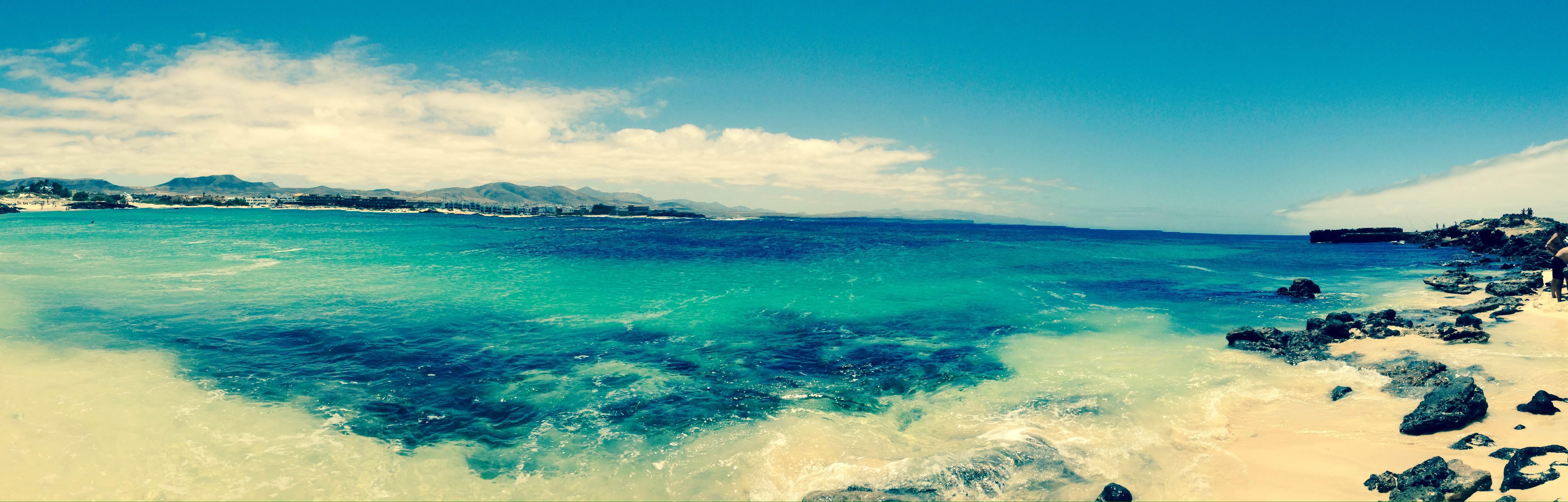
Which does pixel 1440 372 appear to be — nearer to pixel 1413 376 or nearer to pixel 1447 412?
pixel 1413 376

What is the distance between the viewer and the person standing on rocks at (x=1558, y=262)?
21609 millimetres

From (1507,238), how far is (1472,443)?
81816mm

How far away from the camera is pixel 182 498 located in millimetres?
8812

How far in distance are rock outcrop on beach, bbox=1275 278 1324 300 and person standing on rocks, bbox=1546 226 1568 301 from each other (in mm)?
8498

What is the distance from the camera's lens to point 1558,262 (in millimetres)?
21875

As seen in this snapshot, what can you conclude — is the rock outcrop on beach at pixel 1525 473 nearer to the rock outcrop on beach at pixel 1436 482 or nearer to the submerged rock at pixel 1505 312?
the rock outcrop on beach at pixel 1436 482

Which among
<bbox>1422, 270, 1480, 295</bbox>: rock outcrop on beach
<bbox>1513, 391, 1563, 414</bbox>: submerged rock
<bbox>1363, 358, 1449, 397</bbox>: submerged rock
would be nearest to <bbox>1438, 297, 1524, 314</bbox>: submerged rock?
<bbox>1422, 270, 1480, 295</bbox>: rock outcrop on beach

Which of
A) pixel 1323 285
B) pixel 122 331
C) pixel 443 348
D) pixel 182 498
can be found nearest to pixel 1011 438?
pixel 182 498

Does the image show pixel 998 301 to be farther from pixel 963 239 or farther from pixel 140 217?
pixel 140 217

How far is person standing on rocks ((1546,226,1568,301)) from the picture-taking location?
21609 millimetres

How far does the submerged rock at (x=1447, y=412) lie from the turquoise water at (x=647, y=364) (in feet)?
12.0

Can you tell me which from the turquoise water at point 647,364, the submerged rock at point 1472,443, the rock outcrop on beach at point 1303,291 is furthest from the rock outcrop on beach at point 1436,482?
the rock outcrop on beach at point 1303,291

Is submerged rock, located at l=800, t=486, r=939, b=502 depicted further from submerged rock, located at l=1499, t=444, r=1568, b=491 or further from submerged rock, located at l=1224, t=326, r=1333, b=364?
submerged rock, located at l=1224, t=326, r=1333, b=364

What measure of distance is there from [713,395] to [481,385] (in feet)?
18.7
